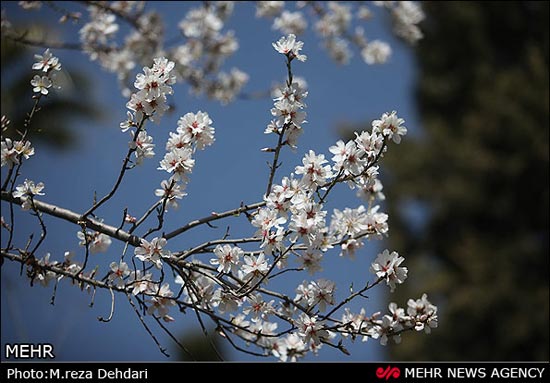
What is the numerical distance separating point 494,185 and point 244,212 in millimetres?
7453

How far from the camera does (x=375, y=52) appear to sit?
170 inches

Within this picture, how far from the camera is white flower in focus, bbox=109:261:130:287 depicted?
2154 millimetres

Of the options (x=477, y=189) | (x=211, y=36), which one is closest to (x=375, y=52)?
(x=211, y=36)

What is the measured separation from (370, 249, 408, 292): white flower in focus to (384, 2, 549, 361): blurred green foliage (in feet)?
17.8

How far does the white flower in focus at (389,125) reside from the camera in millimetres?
1959

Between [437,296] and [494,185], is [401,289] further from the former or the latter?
[494,185]

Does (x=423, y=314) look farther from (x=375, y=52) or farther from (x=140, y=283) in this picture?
(x=375, y=52)

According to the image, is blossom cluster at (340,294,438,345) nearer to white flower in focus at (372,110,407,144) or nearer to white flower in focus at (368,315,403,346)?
white flower in focus at (368,315,403,346)

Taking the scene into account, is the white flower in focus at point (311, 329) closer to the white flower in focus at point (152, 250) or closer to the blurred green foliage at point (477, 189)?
the white flower in focus at point (152, 250)

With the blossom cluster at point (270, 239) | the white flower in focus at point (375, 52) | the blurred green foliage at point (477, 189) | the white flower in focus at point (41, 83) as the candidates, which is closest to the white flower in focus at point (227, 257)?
the blossom cluster at point (270, 239)

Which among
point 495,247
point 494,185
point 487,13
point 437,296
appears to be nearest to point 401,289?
point 437,296

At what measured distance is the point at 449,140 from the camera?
31.3 feet

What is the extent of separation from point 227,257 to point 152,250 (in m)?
0.22
